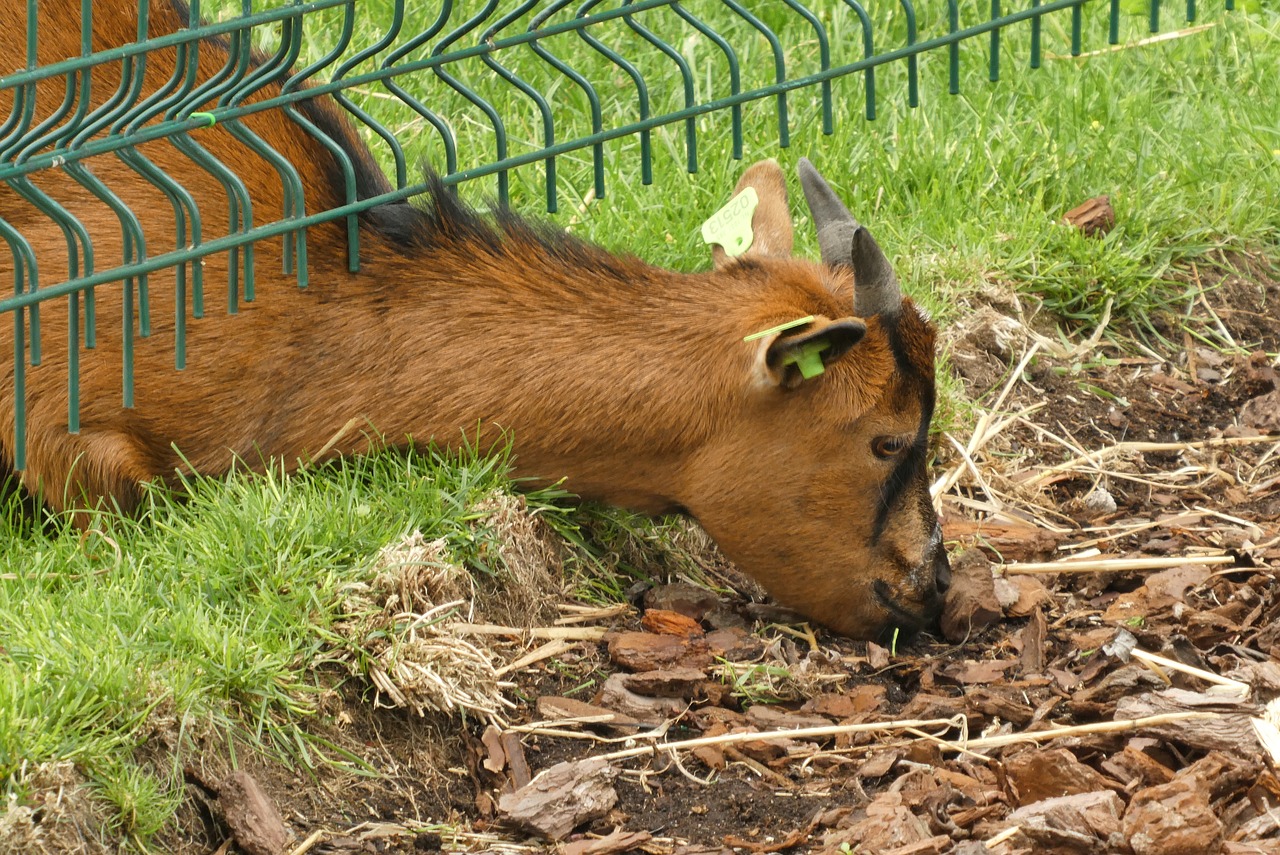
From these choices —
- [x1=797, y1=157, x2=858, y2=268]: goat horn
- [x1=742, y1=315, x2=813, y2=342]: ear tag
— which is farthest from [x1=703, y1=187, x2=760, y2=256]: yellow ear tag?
[x1=742, y1=315, x2=813, y2=342]: ear tag

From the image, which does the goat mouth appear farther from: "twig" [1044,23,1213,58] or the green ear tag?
"twig" [1044,23,1213,58]

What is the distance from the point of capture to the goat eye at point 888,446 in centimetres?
480

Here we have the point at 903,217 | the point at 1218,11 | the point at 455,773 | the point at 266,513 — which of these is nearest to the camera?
the point at 455,773

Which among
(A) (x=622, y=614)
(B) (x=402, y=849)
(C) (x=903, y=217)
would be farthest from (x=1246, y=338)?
(B) (x=402, y=849)

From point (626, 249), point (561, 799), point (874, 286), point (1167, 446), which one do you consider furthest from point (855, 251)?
point (1167, 446)

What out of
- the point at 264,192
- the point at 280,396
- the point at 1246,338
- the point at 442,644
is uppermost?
the point at 264,192

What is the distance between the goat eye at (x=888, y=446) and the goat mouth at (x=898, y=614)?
1.24 feet

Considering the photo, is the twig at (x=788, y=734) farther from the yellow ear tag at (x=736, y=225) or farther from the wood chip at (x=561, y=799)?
the yellow ear tag at (x=736, y=225)

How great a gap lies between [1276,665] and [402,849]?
2.23 metres

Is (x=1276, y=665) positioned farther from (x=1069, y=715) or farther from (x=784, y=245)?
(x=784, y=245)

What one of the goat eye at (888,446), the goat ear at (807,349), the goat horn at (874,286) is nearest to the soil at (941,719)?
the goat eye at (888,446)

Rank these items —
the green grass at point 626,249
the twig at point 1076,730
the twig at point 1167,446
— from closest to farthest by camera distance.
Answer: the green grass at point 626,249
the twig at point 1076,730
the twig at point 1167,446

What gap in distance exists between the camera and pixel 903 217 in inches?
267

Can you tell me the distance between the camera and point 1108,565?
5.21m
